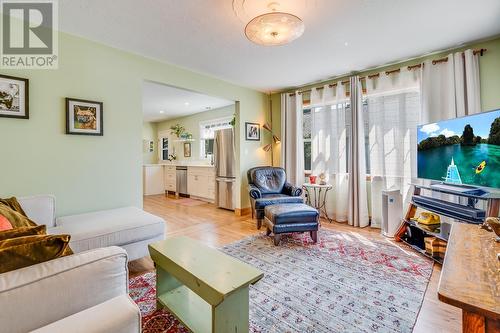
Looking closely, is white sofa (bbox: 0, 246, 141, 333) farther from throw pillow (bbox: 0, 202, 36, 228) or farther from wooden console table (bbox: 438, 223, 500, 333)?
wooden console table (bbox: 438, 223, 500, 333)

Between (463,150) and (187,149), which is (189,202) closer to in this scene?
(187,149)

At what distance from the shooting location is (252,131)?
474cm

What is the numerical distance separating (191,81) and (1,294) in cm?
338

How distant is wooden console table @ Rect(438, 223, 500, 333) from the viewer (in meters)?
0.70

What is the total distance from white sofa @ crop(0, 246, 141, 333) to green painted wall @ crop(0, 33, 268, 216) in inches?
81.9

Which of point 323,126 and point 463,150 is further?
point 323,126

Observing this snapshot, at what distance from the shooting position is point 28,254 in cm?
86

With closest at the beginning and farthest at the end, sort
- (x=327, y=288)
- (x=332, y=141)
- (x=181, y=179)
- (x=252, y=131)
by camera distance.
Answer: (x=327, y=288)
(x=332, y=141)
(x=252, y=131)
(x=181, y=179)

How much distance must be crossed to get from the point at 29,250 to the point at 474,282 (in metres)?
1.61

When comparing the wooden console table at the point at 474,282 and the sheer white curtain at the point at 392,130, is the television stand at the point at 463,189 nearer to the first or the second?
the sheer white curtain at the point at 392,130

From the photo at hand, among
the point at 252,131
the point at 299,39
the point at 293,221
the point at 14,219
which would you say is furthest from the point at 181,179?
the point at 14,219

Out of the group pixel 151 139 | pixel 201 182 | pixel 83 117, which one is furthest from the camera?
pixel 151 139

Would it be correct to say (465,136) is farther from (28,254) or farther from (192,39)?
(28,254)

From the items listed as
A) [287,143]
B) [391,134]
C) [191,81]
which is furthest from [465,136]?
[191,81]
